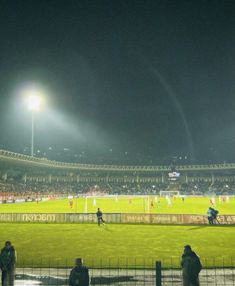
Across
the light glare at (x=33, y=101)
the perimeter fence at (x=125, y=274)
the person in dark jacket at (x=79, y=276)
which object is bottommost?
the perimeter fence at (x=125, y=274)

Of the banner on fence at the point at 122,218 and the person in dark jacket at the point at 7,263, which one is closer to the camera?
the person in dark jacket at the point at 7,263

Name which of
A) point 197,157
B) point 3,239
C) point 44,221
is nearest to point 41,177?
point 44,221

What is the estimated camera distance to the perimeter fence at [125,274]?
11594 millimetres

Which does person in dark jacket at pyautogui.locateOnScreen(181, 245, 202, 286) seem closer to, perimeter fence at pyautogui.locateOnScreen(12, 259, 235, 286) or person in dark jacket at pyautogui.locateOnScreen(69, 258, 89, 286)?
perimeter fence at pyautogui.locateOnScreen(12, 259, 235, 286)

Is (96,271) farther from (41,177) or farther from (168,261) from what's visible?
(41,177)

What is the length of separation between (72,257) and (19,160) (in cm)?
6528

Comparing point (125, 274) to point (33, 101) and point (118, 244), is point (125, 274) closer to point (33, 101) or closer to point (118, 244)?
point (118, 244)

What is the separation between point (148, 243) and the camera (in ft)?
63.9

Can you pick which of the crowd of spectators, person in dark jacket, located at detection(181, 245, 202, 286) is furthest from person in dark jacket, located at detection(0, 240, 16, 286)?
the crowd of spectators

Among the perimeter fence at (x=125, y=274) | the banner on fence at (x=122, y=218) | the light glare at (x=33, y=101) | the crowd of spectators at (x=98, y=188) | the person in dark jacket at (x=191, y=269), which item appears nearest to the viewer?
the person in dark jacket at (x=191, y=269)

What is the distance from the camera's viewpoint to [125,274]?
12648 millimetres

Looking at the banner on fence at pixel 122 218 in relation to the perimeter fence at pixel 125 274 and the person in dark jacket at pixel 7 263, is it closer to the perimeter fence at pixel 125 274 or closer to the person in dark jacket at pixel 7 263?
the perimeter fence at pixel 125 274

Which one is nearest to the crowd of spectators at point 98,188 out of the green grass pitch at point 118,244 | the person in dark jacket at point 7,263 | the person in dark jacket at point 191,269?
the green grass pitch at point 118,244

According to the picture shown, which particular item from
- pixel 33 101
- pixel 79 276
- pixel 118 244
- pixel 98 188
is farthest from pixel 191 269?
pixel 98 188
